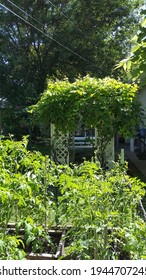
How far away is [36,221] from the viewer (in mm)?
2828

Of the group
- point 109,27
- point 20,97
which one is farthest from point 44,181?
point 109,27

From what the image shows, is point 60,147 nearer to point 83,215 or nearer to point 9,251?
point 83,215

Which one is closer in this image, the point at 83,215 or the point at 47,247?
the point at 83,215

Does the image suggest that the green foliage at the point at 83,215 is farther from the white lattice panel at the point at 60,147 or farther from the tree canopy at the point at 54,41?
the tree canopy at the point at 54,41

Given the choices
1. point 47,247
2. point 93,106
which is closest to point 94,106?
point 93,106

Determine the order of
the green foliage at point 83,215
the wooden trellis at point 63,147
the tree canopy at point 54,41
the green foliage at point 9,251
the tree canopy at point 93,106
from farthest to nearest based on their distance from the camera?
1. the tree canopy at point 54,41
2. the wooden trellis at point 63,147
3. the tree canopy at point 93,106
4. the green foliage at point 83,215
5. the green foliage at point 9,251

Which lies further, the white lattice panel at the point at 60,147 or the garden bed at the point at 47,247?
the white lattice panel at the point at 60,147

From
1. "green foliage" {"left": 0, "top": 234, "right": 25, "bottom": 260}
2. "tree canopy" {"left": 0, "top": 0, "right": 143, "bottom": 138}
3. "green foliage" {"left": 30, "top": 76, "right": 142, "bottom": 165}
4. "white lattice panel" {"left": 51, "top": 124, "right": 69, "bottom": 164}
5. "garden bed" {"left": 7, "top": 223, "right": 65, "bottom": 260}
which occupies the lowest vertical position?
"garden bed" {"left": 7, "top": 223, "right": 65, "bottom": 260}

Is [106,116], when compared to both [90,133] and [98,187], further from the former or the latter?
[98,187]

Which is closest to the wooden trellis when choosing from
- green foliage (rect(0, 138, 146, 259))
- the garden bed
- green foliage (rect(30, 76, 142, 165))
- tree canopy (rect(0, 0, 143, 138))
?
green foliage (rect(30, 76, 142, 165))

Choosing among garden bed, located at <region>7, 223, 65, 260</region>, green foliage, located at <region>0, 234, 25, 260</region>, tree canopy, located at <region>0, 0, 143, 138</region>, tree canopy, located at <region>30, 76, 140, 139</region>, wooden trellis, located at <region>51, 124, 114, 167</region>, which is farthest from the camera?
tree canopy, located at <region>0, 0, 143, 138</region>

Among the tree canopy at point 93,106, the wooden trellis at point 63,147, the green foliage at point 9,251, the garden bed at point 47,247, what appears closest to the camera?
the green foliage at point 9,251

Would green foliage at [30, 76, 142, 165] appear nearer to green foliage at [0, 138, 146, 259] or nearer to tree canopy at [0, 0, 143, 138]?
green foliage at [0, 138, 146, 259]

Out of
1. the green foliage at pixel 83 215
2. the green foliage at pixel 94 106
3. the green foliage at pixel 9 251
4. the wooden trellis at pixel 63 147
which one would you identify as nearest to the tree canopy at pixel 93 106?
the green foliage at pixel 94 106
